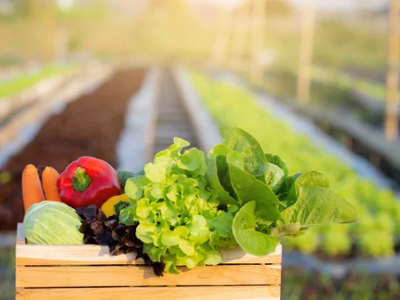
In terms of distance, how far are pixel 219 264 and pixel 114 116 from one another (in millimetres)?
11898

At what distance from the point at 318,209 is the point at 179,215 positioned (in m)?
0.41

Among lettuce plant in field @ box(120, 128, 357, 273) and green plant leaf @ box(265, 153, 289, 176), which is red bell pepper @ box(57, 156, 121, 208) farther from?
green plant leaf @ box(265, 153, 289, 176)

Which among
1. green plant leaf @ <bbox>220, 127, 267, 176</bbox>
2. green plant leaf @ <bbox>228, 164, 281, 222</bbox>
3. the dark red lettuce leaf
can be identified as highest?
green plant leaf @ <bbox>220, 127, 267, 176</bbox>

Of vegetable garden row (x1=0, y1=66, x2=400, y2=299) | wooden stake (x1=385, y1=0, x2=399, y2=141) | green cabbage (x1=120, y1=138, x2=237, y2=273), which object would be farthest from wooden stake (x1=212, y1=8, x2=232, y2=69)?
green cabbage (x1=120, y1=138, x2=237, y2=273)

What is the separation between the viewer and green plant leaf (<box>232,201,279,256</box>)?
208 cm

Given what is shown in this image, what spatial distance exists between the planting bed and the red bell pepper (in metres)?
4.03

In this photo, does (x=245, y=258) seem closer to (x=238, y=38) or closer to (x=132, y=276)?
(x=132, y=276)

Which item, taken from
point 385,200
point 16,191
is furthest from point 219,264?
point 16,191

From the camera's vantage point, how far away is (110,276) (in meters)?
2.14

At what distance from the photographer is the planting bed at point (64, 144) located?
24.4 feet

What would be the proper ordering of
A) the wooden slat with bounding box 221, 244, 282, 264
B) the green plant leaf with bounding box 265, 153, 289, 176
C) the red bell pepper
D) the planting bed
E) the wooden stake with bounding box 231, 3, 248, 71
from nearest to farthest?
1. the wooden slat with bounding box 221, 244, 282, 264
2. the green plant leaf with bounding box 265, 153, 289, 176
3. the red bell pepper
4. the planting bed
5. the wooden stake with bounding box 231, 3, 248, 71

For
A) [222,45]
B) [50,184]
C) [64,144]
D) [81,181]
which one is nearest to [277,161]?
[81,181]

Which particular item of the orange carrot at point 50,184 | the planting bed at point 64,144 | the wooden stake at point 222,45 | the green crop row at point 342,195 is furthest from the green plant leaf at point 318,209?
the wooden stake at point 222,45

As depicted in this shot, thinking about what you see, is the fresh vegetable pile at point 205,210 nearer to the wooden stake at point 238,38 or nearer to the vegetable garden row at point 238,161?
the vegetable garden row at point 238,161
